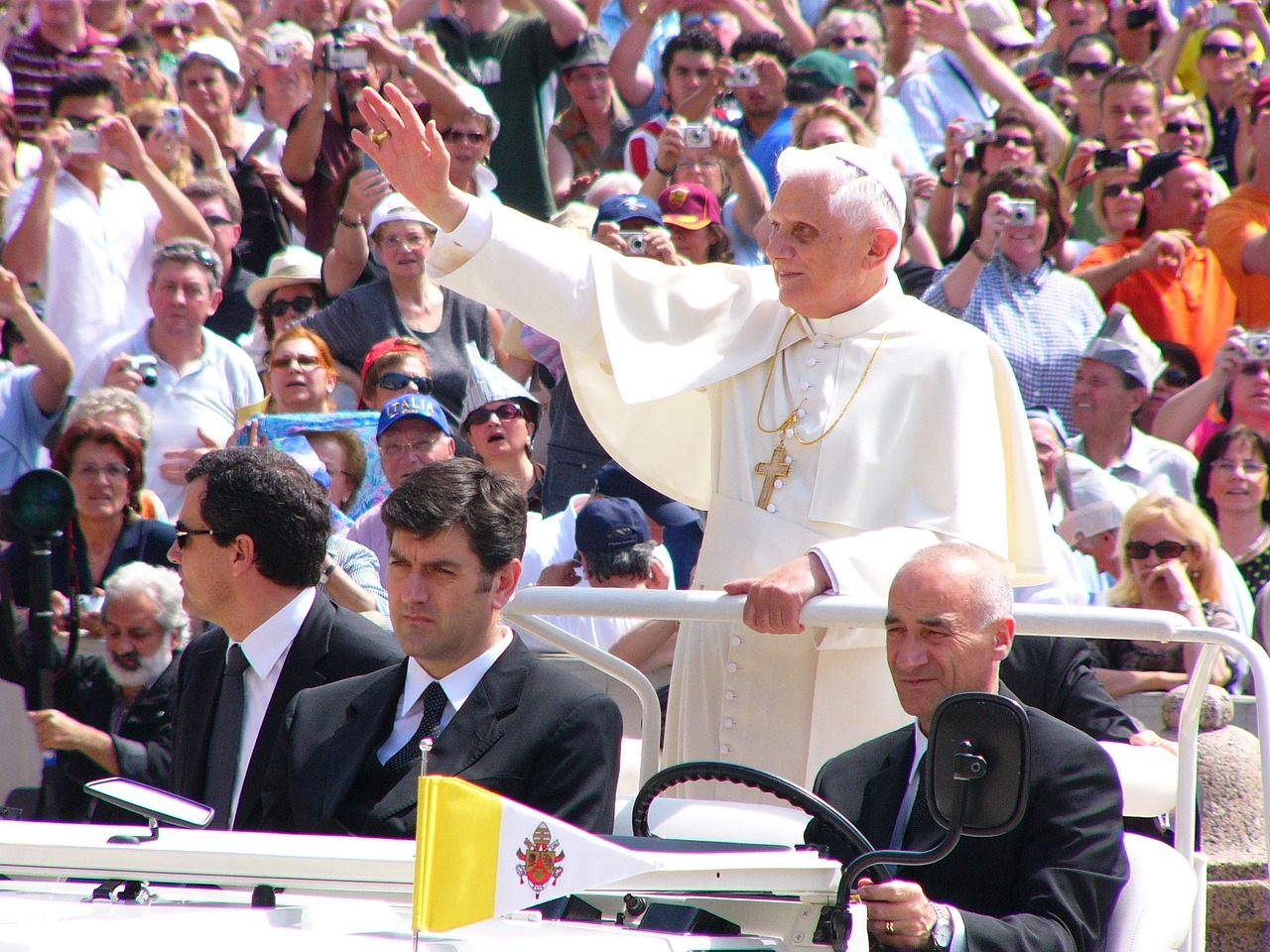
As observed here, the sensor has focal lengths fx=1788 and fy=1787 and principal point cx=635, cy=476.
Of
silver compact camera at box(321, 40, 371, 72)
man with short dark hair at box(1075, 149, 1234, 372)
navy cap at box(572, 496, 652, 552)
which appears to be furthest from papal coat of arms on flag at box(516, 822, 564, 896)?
silver compact camera at box(321, 40, 371, 72)

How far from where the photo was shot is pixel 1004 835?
116 inches

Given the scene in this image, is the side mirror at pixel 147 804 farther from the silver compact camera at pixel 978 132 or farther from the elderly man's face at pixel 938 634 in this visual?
the silver compact camera at pixel 978 132

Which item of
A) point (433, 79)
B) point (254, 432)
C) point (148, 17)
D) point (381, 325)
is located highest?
point (148, 17)

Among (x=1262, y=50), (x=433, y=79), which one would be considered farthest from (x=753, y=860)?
(x=1262, y=50)

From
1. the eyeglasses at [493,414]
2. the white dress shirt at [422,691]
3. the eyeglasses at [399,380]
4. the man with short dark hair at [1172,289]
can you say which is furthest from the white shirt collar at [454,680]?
the man with short dark hair at [1172,289]

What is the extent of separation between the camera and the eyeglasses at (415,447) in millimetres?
6684

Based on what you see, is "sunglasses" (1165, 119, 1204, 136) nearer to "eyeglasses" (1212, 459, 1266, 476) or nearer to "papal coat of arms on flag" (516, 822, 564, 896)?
"eyeglasses" (1212, 459, 1266, 476)

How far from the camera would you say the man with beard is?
15.2 feet

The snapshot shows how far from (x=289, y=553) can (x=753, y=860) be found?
2082mm

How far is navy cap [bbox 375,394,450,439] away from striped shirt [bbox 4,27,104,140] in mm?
3956

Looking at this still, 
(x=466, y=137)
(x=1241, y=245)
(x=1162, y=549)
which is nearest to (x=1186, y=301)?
(x=1241, y=245)

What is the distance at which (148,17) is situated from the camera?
10.4 meters

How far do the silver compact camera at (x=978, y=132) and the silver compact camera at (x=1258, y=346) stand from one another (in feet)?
5.96

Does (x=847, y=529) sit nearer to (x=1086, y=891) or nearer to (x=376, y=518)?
(x=1086, y=891)
